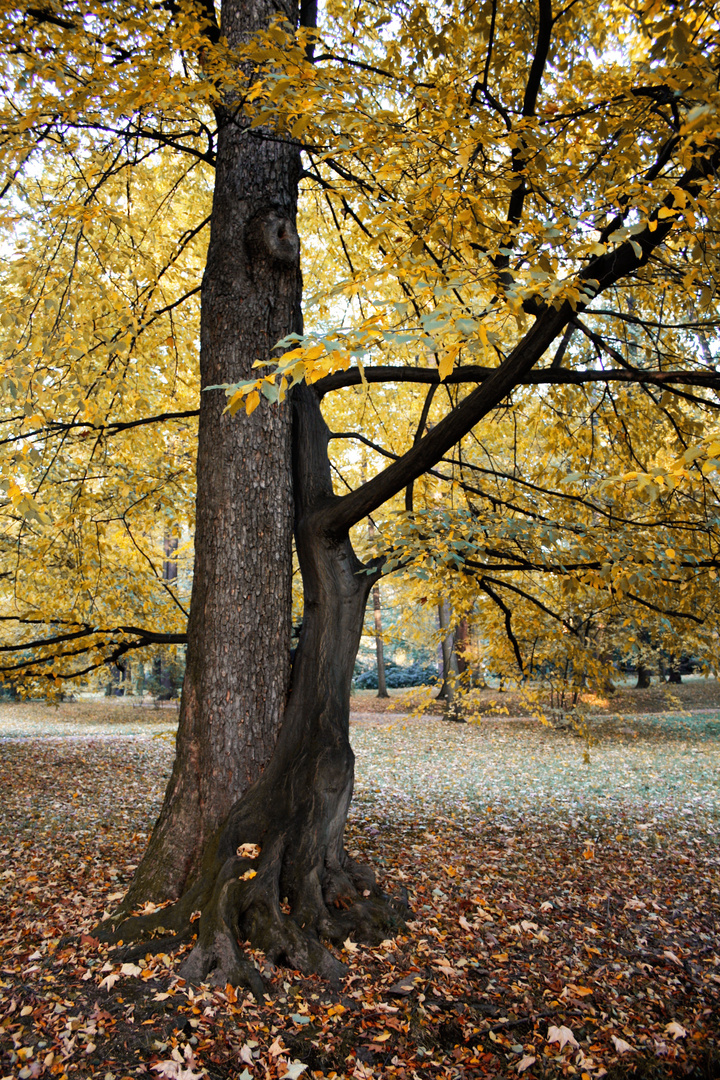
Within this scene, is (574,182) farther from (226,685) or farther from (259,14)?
(226,685)

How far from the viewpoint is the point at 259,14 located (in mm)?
4285

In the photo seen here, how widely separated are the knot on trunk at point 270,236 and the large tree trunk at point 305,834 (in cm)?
103

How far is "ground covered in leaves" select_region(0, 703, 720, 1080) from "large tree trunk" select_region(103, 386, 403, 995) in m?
0.14

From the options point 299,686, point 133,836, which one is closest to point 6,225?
point 299,686

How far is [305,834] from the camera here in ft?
11.3

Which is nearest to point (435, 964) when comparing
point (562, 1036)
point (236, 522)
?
point (562, 1036)

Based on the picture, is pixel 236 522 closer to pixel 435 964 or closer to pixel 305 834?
pixel 305 834

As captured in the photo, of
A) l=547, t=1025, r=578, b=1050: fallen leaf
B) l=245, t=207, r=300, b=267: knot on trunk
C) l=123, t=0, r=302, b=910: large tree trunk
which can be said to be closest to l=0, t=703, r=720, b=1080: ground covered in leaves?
l=547, t=1025, r=578, b=1050: fallen leaf

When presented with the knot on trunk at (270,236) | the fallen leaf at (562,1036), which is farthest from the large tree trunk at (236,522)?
the fallen leaf at (562,1036)

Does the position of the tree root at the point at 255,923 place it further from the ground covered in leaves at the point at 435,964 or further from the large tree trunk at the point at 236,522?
the large tree trunk at the point at 236,522

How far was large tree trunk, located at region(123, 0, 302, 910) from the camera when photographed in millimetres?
3508

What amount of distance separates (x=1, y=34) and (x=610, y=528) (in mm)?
4957

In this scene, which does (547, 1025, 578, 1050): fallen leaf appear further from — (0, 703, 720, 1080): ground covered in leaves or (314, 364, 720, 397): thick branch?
(314, 364, 720, 397): thick branch

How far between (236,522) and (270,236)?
186cm
